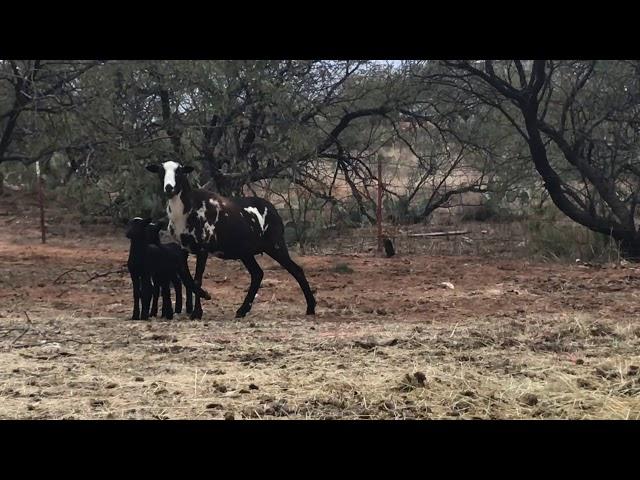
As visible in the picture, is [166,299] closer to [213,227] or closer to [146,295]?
[146,295]

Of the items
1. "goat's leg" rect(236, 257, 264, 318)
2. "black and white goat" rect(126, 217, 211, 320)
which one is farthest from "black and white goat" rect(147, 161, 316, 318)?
"black and white goat" rect(126, 217, 211, 320)

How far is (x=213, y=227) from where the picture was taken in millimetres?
11414

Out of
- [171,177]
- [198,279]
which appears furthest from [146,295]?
[171,177]

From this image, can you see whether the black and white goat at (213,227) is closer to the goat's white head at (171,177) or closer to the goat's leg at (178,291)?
the goat's white head at (171,177)

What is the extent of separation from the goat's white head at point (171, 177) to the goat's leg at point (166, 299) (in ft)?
3.72

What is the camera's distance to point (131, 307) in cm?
1209

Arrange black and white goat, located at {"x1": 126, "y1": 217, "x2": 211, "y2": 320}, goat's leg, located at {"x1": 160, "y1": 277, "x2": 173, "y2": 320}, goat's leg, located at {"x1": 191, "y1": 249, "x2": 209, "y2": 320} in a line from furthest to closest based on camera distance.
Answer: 1. goat's leg, located at {"x1": 191, "y1": 249, "x2": 209, "y2": 320}
2. goat's leg, located at {"x1": 160, "y1": 277, "x2": 173, "y2": 320}
3. black and white goat, located at {"x1": 126, "y1": 217, "x2": 211, "y2": 320}

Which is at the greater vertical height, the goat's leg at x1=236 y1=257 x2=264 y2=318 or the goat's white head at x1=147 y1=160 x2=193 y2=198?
the goat's white head at x1=147 y1=160 x2=193 y2=198

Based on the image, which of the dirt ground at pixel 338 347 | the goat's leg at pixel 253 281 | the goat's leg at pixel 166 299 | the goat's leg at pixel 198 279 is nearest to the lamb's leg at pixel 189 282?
the goat's leg at pixel 198 279

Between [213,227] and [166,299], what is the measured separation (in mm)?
1149

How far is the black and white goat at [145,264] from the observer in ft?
35.1

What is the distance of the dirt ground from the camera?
6.25m

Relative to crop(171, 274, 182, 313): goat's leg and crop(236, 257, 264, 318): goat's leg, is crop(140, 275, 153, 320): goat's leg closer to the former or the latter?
crop(171, 274, 182, 313): goat's leg

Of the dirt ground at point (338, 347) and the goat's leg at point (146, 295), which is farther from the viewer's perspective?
the goat's leg at point (146, 295)
